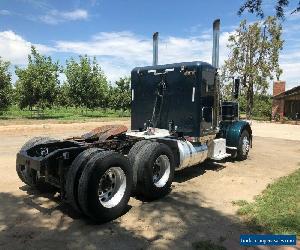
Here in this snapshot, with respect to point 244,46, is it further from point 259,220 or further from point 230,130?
point 259,220

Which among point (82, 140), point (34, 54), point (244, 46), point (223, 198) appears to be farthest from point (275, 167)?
point (244, 46)

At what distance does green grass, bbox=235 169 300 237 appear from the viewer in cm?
556

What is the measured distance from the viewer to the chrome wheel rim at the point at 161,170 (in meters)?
7.55

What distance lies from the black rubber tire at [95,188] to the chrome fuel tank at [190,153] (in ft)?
8.58

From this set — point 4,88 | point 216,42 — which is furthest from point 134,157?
point 4,88

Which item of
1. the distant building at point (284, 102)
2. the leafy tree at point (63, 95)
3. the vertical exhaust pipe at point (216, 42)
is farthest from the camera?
the distant building at point (284, 102)

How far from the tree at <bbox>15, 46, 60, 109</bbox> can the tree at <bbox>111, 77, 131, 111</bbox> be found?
11.7 m

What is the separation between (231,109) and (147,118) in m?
3.09

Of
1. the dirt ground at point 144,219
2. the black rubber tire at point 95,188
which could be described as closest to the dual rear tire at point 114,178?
the black rubber tire at point 95,188

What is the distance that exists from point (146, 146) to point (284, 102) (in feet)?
121

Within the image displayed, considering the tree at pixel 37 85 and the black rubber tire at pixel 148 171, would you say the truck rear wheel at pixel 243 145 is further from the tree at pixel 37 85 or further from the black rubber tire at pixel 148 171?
the tree at pixel 37 85

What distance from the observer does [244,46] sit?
144 feet

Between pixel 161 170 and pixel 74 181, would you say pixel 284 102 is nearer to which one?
pixel 161 170

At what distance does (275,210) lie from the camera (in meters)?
6.38
